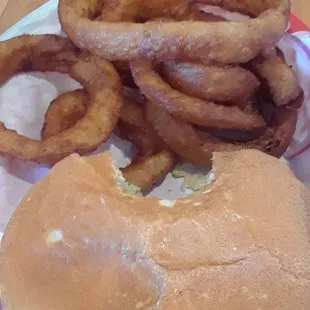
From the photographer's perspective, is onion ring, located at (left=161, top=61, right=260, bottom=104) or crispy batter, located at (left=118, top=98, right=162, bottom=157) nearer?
onion ring, located at (left=161, top=61, right=260, bottom=104)

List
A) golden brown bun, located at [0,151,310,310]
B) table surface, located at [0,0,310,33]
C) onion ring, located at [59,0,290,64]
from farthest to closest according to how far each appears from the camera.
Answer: table surface, located at [0,0,310,33] → onion ring, located at [59,0,290,64] → golden brown bun, located at [0,151,310,310]

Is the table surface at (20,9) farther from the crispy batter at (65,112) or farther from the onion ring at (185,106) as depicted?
the onion ring at (185,106)

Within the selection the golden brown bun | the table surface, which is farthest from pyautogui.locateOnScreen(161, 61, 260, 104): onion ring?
the table surface

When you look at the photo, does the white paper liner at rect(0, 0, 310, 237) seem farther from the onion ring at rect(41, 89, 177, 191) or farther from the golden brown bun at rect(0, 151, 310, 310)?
the golden brown bun at rect(0, 151, 310, 310)

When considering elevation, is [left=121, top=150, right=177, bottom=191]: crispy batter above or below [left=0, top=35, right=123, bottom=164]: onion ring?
below

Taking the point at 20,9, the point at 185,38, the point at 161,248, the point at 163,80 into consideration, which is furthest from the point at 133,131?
the point at 20,9

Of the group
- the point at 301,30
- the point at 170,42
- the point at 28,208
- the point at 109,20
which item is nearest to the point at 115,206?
the point at 28,208
